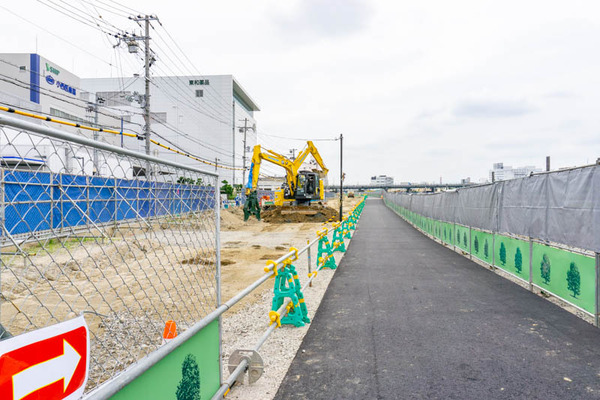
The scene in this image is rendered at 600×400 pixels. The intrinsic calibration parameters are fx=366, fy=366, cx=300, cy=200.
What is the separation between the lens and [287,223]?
31062 mm

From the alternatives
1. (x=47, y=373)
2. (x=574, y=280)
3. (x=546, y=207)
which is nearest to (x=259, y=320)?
(x=47, y=373)

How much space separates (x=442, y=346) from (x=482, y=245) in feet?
25.8

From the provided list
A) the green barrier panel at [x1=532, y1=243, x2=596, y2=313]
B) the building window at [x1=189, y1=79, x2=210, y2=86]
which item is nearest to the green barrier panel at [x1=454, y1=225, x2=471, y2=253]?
the green barrier panel at [x1=532, y1=243, x2=596, y2=313]

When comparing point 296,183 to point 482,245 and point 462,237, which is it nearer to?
point 462,237

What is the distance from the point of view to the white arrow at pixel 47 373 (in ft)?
5.39

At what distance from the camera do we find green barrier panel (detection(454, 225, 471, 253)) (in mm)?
13859

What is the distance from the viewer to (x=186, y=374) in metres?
3.06

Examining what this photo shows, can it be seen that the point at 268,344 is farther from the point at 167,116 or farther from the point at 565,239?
the point at 167,116

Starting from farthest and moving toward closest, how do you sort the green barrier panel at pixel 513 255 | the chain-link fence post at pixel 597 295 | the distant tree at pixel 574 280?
the green barrier panel at pixel 513 255 < the distant tree at pixel 574 280 < the chain-link fence post at pixel 597 295

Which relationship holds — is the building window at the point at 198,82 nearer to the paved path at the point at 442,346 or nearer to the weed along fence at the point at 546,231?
the weed along fence at the point at 546,231

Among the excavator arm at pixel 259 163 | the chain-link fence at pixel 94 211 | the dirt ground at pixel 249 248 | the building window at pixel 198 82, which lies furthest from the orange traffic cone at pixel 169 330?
the building window at pixel 198 82

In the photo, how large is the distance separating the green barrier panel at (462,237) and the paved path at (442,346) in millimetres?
4586

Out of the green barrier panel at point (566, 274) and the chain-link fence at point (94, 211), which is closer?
the chain-link fence at point (94, 211)

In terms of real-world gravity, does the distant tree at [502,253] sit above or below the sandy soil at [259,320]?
above
